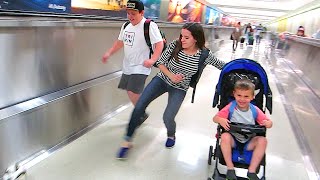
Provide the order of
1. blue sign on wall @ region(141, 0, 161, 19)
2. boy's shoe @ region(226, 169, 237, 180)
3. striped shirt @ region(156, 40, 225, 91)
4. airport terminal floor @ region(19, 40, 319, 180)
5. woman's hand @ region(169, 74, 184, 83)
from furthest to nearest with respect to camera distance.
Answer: blue sign on wall @ region(141, 0, 161, 19)
striped shirt @ region(156, 40, 225, 91)
woman's hand @ region(169, 74, 184, 83)
airport terminal floor @ region(19, 40, 319, 180)
boy's shoe @ region(226, 169, 237, 180)

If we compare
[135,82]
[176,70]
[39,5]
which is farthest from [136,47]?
[39,5]

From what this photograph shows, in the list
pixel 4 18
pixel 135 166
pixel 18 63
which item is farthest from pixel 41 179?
pixel 4 18

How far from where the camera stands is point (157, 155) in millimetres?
3219

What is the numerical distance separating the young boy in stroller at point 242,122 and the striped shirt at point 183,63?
1.71ft

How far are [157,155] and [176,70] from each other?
2.89 ft

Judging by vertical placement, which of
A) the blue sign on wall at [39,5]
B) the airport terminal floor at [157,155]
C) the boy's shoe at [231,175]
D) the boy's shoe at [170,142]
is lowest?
the airport terminal floor at [157,155]

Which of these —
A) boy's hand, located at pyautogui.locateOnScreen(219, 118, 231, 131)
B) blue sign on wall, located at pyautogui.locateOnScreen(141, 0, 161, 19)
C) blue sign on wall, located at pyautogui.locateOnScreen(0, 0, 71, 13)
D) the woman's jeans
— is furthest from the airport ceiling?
boy's hand, located at pyautogui.locateOnScreen(219, 118, 231, 131)

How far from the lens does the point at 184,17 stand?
13.8m

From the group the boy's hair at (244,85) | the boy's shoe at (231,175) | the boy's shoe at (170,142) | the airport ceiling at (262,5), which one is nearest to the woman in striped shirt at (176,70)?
the boy's shoe at (170,142)

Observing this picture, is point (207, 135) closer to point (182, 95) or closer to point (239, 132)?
point (182, 95)

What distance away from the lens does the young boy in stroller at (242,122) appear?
7.90 ft

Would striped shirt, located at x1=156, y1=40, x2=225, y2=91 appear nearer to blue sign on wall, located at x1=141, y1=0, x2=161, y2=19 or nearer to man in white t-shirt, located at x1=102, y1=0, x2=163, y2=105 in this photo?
man in white t-shirt, located at x1=102, y1=0, x2=163, y2=105

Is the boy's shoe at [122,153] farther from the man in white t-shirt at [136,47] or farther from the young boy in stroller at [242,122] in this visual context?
the young boy in stroller at [242,122]

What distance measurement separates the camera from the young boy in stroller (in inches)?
94.8
